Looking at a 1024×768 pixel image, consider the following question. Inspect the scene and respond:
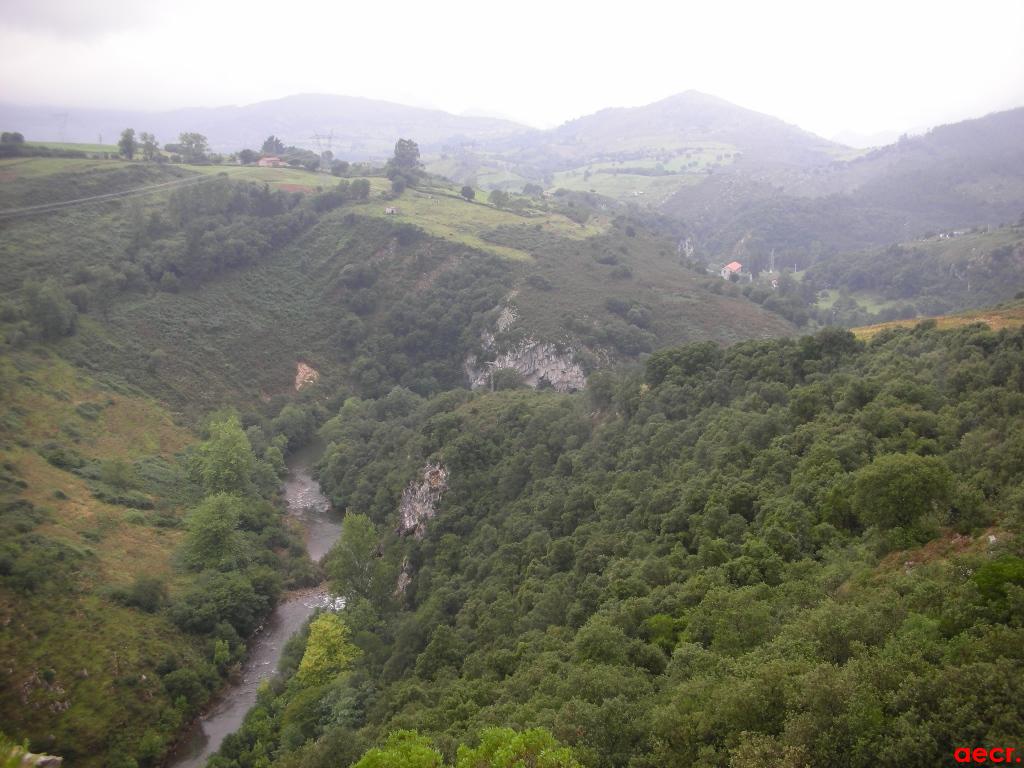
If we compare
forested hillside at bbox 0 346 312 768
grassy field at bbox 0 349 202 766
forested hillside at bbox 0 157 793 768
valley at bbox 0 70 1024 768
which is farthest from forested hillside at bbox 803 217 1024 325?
grassy field at bbox 0 349 202 766

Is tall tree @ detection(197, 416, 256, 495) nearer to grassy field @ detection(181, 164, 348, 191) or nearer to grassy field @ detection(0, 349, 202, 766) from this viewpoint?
grassy field @ detection(0, 349, 202, 766)

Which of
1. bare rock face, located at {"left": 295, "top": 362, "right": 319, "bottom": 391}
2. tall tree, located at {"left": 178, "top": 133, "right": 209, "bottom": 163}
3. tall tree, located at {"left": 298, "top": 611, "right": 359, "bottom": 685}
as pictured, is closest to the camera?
tall tree, located at {"left": 298, "top": 611, "right": 359, "bottom": 685}

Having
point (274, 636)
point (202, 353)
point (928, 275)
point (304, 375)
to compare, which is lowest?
point (274, 636)

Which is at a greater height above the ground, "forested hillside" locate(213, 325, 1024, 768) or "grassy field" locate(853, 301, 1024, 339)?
"grassy field" locate(853, 301, 1024, 339)

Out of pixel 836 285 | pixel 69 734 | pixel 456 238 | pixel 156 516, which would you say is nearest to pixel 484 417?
pixel 156 516

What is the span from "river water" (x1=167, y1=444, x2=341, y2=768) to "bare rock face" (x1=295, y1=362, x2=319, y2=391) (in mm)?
16041

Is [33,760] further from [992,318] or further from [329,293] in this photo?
[329,293]

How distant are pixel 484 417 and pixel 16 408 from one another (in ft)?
139

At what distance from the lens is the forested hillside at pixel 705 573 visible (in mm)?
14383

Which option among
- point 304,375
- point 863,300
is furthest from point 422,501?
point 863,300

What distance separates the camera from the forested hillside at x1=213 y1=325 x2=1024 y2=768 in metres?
14.4

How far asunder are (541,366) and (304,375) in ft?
108

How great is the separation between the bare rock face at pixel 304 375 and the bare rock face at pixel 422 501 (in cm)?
3947

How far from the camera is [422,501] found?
2092 inches
